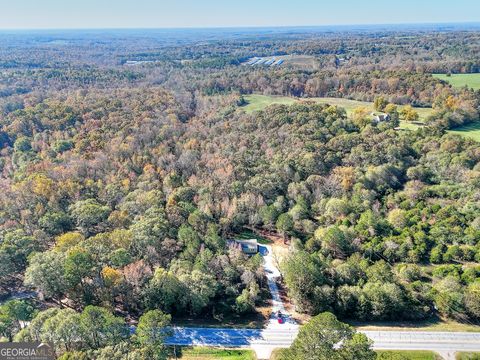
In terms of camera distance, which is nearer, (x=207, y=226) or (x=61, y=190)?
(x=207, y=226)

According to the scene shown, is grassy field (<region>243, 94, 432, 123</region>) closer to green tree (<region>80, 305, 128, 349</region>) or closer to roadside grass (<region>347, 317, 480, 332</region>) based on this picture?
roadside grass (<region>347, 317, 480, 332</region>)

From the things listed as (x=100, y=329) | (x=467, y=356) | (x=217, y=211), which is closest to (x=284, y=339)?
(x=467, y=356)

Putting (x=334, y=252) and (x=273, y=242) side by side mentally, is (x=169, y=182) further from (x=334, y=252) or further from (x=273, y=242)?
(x=334, y=252)

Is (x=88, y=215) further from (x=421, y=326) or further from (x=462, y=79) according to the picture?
(x=462, y=79)

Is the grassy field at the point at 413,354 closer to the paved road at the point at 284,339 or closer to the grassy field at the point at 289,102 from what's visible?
the paved road at the point at 284,339

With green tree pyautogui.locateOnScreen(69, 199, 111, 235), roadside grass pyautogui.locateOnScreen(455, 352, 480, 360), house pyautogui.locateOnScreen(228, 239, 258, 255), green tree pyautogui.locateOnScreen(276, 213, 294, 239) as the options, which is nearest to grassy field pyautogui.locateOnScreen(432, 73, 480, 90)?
green tree pyautogui.locateOnScreen(276, 213, 294, 239)

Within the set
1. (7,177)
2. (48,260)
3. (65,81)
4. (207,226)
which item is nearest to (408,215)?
(207,226)

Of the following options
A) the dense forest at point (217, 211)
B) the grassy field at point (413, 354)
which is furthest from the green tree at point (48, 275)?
the grassy field at point (413, 354)
